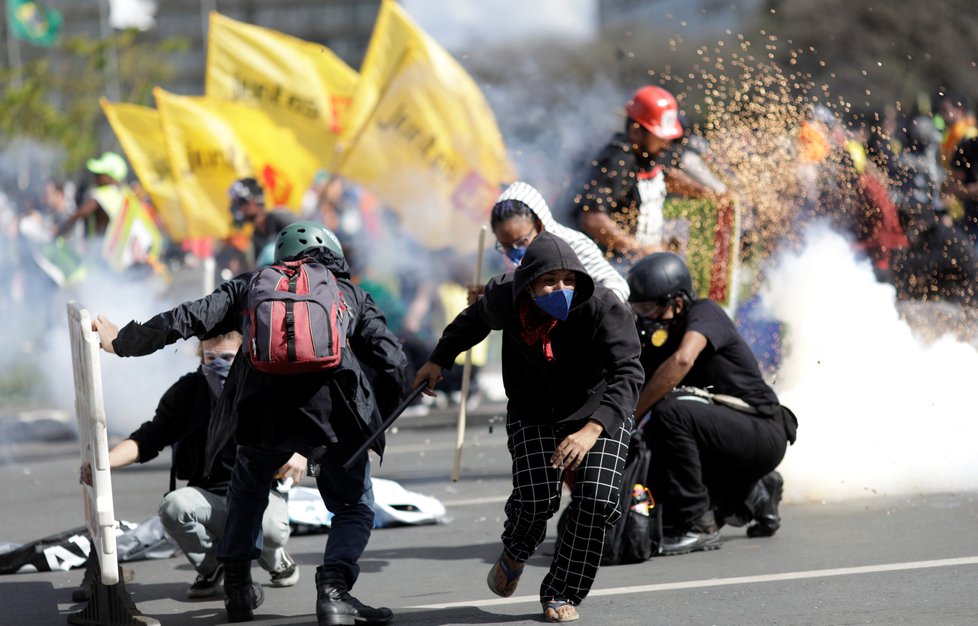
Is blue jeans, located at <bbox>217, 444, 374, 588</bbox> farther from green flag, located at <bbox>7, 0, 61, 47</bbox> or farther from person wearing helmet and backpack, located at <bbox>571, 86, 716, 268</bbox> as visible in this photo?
green flag, located at <bbox>7, 0, 61, 47</bbox>

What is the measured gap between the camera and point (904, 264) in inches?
403

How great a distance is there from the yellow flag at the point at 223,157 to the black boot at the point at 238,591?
9263 millimetres

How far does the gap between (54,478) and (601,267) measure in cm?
508

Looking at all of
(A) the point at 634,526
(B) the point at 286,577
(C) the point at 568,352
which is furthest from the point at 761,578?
(B) the point at 286,577

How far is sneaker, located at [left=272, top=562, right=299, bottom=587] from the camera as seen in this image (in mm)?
6227

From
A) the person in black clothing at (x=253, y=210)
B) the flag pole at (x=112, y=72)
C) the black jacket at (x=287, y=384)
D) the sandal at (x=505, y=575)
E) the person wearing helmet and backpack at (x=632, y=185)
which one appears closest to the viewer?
the black jacket at (x=287, y=384)

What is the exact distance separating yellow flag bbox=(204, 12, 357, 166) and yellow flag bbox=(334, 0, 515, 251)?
1.06 m

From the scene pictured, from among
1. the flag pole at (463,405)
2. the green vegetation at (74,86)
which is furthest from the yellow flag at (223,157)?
the green vegetation at (74,86)

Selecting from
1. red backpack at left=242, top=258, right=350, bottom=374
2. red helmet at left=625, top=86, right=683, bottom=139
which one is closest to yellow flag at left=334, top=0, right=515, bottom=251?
red helmet at left=625, top=86, right=683, bottom=139

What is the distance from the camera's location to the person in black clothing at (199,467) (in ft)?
19.1

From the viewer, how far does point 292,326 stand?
506 centimetres

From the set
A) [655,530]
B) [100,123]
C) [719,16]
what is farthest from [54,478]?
[100,123]

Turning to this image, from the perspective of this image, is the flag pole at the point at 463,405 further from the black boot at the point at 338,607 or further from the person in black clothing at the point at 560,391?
the black boot at the point at 338,607

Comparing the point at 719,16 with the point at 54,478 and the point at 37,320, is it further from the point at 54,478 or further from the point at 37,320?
the point at 54,478
